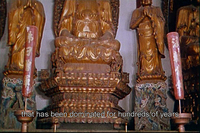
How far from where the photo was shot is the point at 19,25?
4852 mm

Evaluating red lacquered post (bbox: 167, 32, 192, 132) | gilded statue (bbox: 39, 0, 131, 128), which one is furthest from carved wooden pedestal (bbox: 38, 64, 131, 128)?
red lacquered post (bbox: 167, 32, 192, 132)

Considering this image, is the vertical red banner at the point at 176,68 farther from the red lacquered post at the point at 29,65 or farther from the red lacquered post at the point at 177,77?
the red lacquered post at the point at 29,65

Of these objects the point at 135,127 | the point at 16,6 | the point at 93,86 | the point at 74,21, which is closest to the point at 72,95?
the point at 93,86

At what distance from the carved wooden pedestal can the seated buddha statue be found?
8.3 inches

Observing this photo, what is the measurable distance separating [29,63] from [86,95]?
5.15 feet

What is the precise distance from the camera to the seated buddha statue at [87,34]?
4.43 m

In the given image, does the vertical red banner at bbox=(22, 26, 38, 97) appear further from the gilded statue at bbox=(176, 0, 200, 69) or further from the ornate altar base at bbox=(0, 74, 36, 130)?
the gilded statue at bbox=(176, 0, 200, 69)

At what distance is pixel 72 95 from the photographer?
4.32 meters

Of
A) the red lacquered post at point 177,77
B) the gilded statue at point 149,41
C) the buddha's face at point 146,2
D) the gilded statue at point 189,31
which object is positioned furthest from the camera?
the buddha's face at point 146,2

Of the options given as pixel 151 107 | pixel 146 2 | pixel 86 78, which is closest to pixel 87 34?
pixel 86 78

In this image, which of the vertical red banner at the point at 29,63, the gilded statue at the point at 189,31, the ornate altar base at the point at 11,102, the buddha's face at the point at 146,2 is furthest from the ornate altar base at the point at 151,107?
the vertical red banner at the point at 29,63

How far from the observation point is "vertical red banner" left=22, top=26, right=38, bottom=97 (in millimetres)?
2848

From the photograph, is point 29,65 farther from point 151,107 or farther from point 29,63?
point 151,107

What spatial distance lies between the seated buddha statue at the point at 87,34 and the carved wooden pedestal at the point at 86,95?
211 millimetres
